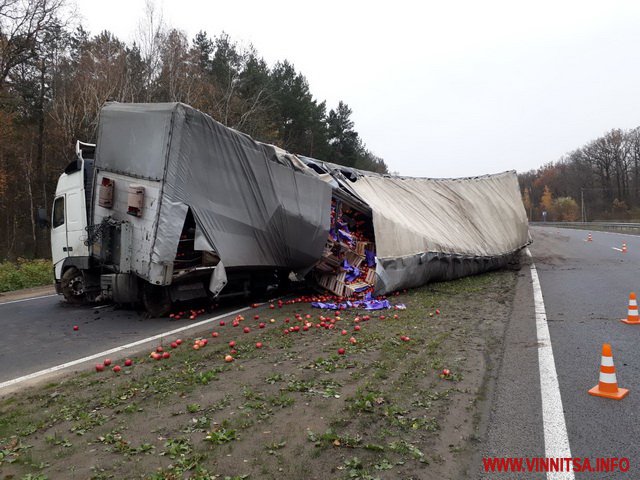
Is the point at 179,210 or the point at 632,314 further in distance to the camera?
the point at 179,210

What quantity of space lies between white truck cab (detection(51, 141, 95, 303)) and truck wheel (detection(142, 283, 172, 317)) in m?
1.67

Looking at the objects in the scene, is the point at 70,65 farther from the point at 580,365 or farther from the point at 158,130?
the point at 580,365

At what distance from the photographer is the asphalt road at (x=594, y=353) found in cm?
338

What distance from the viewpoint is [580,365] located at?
5098 mm

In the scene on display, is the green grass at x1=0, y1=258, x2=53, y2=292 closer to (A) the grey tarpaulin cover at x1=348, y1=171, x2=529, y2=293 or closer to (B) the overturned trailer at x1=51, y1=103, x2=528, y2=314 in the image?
(B) the overturned trailer at x1=51, y1=103, x2=528, y2=314

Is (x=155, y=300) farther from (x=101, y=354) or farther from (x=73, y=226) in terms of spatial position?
(x=73, y=226)

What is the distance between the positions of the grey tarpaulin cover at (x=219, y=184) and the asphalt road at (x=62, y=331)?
133 cm

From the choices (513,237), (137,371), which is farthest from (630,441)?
(513,237)

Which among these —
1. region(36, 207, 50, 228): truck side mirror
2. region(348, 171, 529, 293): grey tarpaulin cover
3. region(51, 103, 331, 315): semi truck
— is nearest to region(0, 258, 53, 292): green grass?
region(36, 207, 50, 228): truck side mirror

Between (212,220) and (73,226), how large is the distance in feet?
12.0

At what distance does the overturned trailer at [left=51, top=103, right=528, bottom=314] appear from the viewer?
25.2 ft

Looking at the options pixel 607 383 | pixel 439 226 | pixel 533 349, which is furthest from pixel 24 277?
pixel 607 383

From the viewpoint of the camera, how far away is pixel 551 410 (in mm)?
3898

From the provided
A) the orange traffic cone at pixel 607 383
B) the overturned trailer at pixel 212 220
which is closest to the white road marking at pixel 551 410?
the orange traffic cone at pixel 607 383
